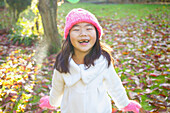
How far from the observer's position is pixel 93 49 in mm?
1563

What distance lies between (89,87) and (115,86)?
252 mm

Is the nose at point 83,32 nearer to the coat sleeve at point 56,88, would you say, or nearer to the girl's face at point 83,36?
the girl's face at point 83,36

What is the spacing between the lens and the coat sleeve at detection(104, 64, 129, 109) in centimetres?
153

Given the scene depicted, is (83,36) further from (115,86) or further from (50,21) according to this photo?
(50,21)

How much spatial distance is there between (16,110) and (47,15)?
2102 mm

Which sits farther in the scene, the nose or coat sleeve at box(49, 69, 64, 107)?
coat sleeve at box(49, 69, 64, 107)

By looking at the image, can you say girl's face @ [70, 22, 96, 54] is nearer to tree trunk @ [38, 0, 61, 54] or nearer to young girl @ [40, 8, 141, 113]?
young girl @ [40, 8, 141, 113]

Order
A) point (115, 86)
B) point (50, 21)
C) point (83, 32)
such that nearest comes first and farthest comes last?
1. point (83, 32)
2. point (115, 86)
3. point (50, 21)

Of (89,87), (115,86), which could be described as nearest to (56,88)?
(89,87)

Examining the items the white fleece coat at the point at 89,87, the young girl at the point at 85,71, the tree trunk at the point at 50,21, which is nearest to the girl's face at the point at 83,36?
the young girl at the point at 85,71

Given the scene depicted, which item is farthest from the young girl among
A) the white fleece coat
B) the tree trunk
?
the tree trunk

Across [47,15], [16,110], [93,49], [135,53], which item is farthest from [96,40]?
[135,53]

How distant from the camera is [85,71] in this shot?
1460 mm

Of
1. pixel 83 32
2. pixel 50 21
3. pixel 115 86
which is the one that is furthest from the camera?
pixel 50 21
